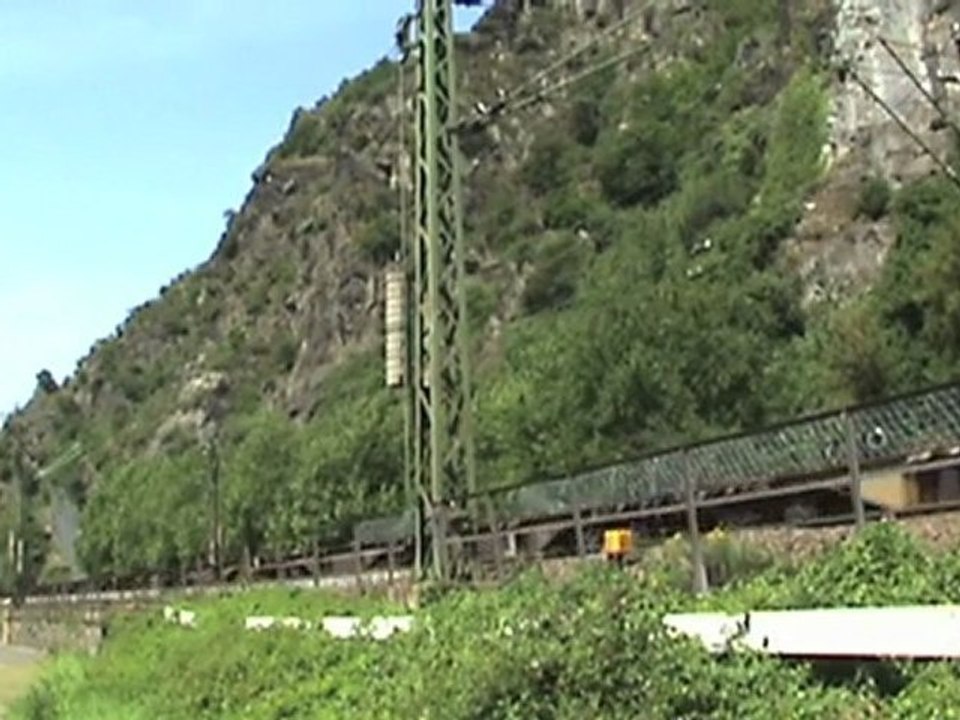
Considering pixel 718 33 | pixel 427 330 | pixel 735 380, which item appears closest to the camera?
pixel 427 330

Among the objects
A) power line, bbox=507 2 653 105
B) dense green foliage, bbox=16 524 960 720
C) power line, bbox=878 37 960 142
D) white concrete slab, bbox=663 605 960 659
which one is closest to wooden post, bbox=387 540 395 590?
power line, bbox=507 2 653 105

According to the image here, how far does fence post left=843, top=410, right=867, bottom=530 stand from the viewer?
1040 cm

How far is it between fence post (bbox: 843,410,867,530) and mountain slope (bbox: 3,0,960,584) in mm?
19864

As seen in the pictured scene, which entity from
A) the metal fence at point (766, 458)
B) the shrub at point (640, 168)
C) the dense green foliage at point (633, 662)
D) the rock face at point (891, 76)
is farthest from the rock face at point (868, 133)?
the dense green foliage at point (633, 662)

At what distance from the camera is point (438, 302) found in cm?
2011

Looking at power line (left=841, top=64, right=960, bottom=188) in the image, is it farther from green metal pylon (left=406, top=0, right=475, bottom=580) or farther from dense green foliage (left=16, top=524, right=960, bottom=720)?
dense green foliage (left=16, top=524, right=960, bottom=720)

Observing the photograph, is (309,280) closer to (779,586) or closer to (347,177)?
(347,177)

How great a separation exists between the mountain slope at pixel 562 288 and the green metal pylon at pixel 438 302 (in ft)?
29.6

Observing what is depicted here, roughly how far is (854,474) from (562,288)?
101 meters

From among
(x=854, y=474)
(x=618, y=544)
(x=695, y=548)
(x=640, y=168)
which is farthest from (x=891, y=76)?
(x=854, y=474)

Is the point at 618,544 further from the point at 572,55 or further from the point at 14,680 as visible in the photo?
the point at 14,680

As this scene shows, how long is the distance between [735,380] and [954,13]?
36062 millimetres

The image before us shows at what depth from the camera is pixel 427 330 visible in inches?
797

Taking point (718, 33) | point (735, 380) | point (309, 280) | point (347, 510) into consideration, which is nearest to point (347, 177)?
point (309, 280)
